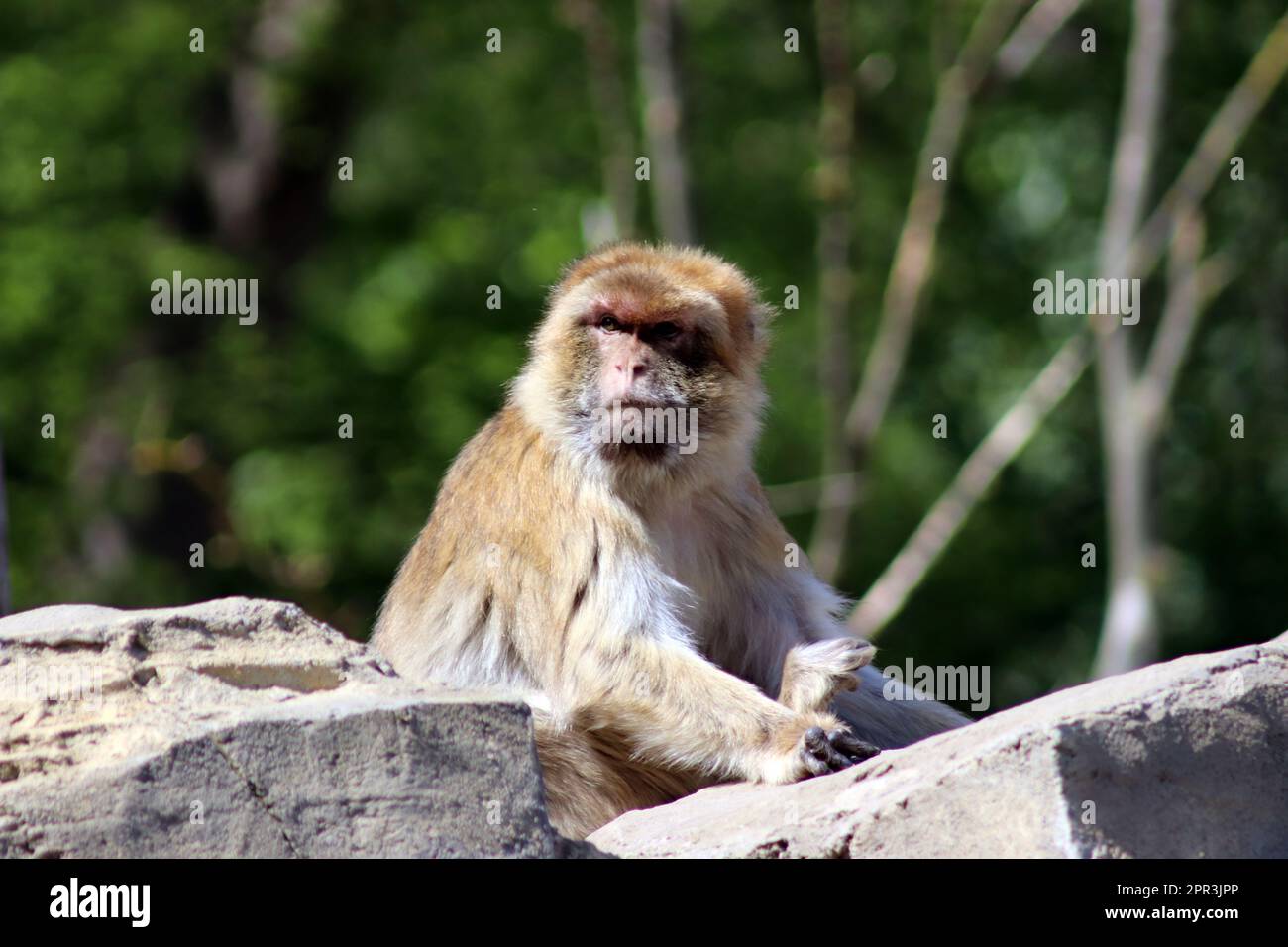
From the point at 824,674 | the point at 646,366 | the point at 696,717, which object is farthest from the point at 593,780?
the point at 646,366

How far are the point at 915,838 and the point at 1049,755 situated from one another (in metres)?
0.38

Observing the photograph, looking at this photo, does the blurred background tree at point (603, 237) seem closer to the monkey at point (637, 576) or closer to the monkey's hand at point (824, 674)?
the monkey at point (637, 576)

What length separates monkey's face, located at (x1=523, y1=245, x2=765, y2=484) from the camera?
20.3 ft

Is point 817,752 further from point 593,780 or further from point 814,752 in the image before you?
point 593,780

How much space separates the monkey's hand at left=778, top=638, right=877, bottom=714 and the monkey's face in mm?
891

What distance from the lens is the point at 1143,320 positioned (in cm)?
1518

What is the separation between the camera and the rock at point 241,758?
3.99m

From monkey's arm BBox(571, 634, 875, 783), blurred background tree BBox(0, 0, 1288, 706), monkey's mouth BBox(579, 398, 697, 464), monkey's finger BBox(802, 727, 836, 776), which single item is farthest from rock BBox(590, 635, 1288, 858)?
blurred background tree BBox(0, 0, 1288, 706)

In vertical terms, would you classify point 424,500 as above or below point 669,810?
above

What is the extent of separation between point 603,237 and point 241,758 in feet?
31.5

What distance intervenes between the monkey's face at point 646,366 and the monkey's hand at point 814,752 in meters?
1.18

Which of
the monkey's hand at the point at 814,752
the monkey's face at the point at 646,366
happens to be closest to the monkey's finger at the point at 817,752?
the monkey's hand at the point at 814,752
